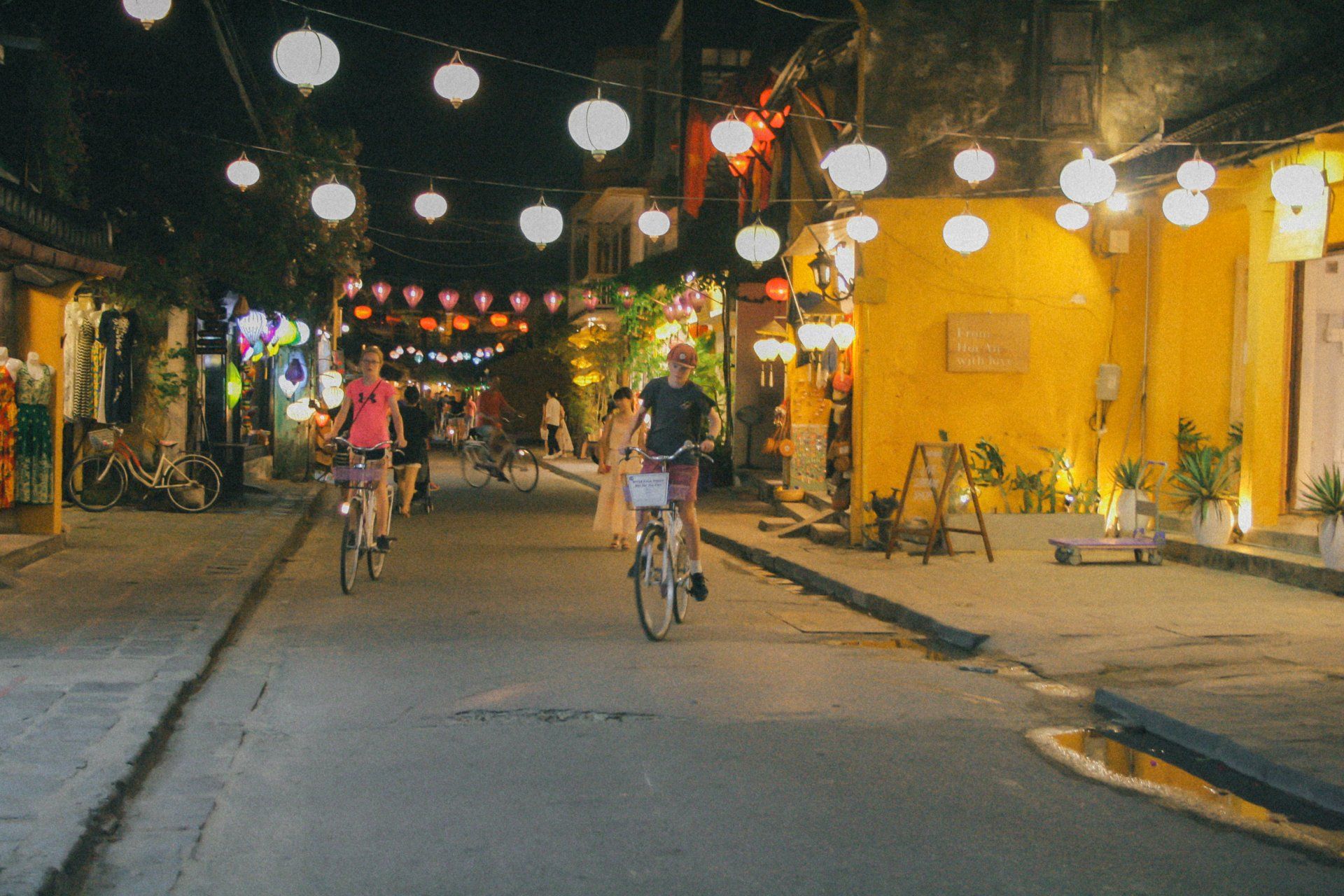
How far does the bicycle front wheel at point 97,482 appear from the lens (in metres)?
17.5

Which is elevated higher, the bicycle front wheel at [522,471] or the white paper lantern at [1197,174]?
the white paper lantern at [1197,174]

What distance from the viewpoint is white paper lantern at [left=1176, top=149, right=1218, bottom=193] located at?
12.6 metres

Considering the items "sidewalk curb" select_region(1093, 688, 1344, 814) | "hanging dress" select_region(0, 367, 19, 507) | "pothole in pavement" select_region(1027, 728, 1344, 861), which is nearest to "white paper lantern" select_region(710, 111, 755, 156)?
"hanging dress" select_region(0, 367, 19, 507)

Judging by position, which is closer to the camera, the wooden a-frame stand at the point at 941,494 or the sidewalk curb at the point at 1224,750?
the sidewalk curb at the point at 1224,750

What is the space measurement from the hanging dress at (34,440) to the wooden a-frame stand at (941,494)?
8732mm

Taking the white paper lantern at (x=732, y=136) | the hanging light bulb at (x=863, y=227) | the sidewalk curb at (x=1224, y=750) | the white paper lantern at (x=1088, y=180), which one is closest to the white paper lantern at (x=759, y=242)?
the white paper lantern at (x=732, y=136)

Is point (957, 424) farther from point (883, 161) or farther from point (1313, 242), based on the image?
point (1313, 242)

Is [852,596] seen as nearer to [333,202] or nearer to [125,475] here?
[333,202]

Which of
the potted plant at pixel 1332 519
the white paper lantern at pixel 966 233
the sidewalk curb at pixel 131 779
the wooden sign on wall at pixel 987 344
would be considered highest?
the white paper lantern at pixel 966 233

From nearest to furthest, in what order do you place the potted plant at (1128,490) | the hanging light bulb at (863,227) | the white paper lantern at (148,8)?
the white paper lantern at (148,8), the potted plant at (1128,490), the hanging light bulb at (863,227)

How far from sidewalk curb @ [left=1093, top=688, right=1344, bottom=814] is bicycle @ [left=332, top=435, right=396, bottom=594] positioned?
Answer: 21.1 ft

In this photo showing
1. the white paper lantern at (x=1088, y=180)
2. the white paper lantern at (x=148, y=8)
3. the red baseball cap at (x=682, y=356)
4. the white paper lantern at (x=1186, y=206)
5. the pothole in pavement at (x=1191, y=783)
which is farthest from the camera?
the white paper lantern at (x=1088, y=180)

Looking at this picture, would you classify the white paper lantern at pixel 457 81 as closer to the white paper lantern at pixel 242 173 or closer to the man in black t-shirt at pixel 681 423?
the man in black t-shirt at pixel 681 423

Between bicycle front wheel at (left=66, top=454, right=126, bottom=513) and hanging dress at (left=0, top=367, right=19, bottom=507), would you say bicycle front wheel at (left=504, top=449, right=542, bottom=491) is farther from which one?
hanging dress at (left=0, top=367, right=19, bottom=507)
